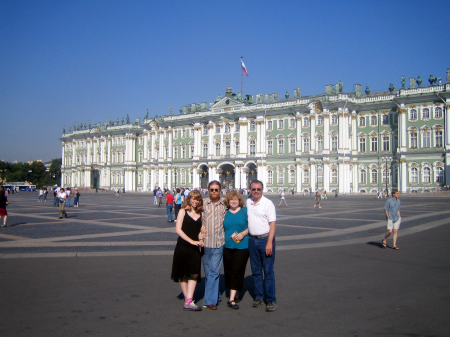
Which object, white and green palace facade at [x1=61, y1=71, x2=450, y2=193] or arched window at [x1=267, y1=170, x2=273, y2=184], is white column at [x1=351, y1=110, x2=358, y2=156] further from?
arched window at [x1=267, y1=170, x2=273, y2=184]

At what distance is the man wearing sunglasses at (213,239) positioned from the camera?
288 inches

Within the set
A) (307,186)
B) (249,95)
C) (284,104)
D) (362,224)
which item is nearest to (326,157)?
(307,186)

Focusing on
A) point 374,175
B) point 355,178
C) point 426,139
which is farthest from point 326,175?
point 426,139

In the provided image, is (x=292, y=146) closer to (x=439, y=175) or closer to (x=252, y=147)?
(x=252, y=147)

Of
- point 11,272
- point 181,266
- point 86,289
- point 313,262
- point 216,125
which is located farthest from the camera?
point 216,125

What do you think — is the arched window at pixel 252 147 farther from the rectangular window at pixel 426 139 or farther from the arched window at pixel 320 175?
the rectangular window at pixel 426 139

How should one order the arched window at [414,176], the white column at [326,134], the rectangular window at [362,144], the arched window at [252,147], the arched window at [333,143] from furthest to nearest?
the arched window at [252,147], the rectangular window at [362,144], the white column at [326,134], the arched window at [333,143], the arched window at [414,176]

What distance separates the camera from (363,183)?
6950 centimetres

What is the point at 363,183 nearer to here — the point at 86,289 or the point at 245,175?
the point at 245,175

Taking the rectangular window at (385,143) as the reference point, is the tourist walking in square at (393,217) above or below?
below

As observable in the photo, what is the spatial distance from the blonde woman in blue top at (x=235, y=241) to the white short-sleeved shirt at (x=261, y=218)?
0.34 ft

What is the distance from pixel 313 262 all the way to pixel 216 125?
72.8 m

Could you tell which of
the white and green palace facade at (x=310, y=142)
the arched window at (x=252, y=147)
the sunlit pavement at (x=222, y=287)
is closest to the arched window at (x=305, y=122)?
the white and green palace facade at (x=310, y=142)

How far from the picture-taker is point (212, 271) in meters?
7.35
